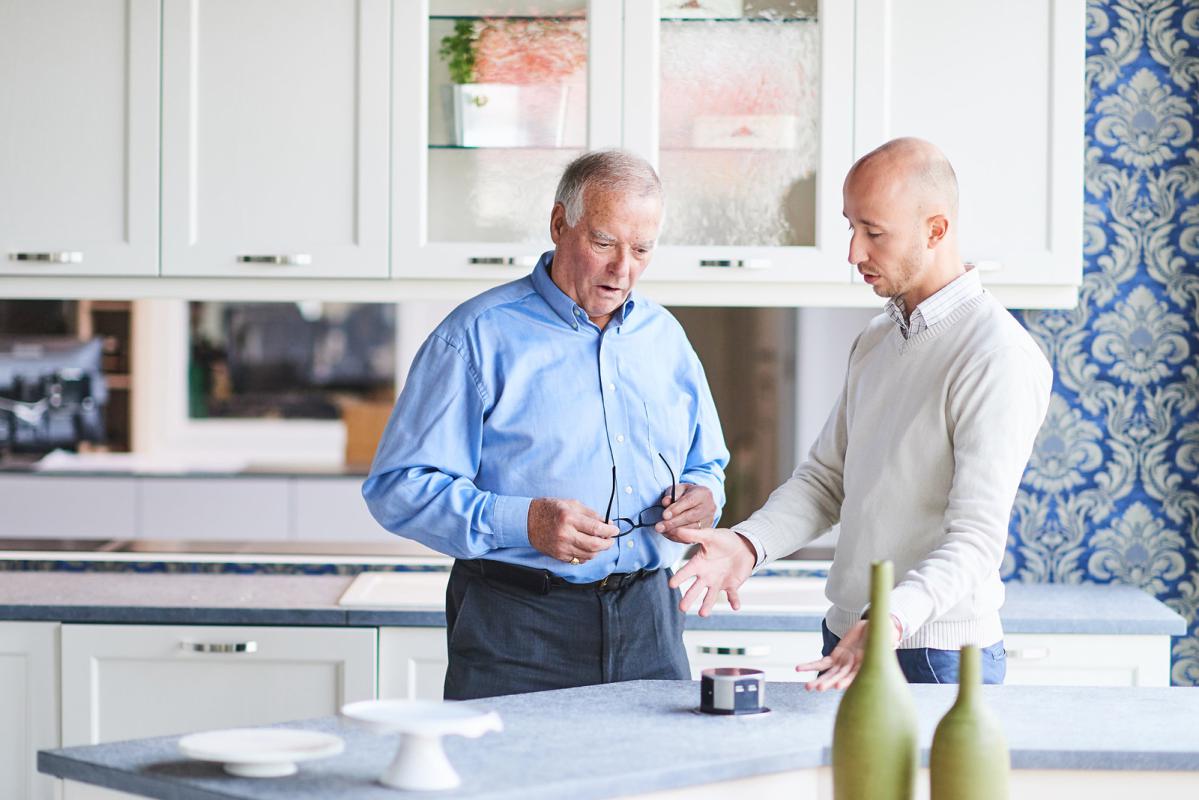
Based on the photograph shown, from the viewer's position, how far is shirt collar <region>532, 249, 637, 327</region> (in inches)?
94.4

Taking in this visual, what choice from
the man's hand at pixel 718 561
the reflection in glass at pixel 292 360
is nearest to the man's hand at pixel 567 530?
the man's hand at pixel 718 561

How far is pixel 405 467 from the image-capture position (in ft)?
7.60

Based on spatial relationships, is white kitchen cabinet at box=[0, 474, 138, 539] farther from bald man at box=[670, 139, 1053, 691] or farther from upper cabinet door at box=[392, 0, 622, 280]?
bald man at box=[670, 139, 1053, 691]

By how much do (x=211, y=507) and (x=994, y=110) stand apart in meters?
3.63

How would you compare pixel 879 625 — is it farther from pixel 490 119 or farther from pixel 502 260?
pixel 490 119

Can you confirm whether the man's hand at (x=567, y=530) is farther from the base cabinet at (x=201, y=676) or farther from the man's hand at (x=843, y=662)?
the base cabinet at (x=201, y=676)

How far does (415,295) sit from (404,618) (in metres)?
0.70

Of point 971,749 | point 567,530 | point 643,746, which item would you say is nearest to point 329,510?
point 567,530

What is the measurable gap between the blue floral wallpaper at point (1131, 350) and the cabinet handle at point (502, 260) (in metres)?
1.20

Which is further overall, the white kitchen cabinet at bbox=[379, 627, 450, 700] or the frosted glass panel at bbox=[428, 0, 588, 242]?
the frosted glass panel at bbox=[428, 0, 588, 242]

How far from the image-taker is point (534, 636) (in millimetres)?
2324

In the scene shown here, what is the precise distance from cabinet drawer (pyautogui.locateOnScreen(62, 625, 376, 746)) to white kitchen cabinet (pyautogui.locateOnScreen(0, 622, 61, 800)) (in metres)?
0.03

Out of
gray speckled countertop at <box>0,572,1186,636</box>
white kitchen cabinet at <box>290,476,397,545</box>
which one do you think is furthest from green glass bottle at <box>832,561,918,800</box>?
white kitchen cabinet at <box>290,476,397,545</box>

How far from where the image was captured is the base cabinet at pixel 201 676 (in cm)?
291
